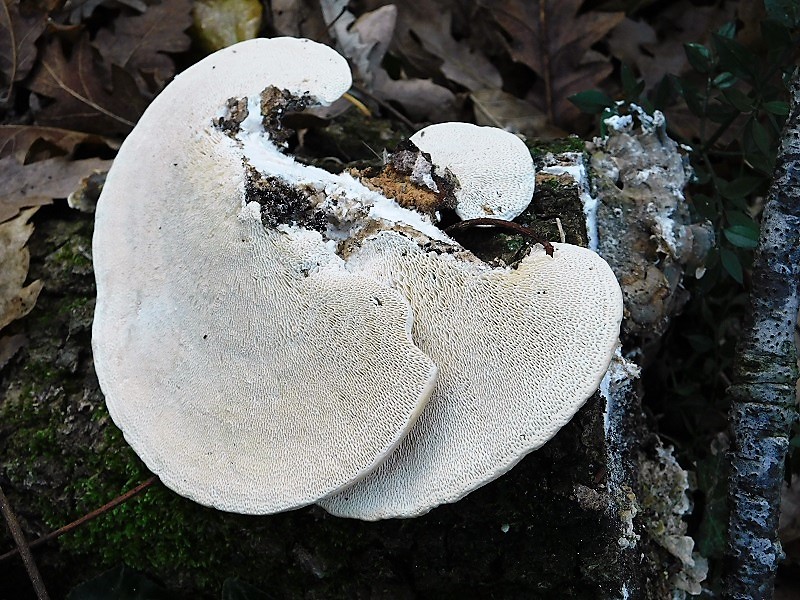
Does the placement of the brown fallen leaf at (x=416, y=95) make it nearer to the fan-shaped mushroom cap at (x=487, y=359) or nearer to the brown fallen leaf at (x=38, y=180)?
the brown fallen leaf at (x=38, y=180)

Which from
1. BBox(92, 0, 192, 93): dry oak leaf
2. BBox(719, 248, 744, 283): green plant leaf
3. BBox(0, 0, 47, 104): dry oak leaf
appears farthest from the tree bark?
BBox(0, 0, 47, 104): dry oak leaf

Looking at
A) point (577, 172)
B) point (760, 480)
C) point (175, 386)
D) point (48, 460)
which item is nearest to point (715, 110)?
point (577, 172)

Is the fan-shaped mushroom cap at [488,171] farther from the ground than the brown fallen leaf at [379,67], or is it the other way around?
the fan-shaped mushroom cap at [488,171]

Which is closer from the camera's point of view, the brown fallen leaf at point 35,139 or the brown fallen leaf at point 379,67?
the brown fallen leaf at point 35,139

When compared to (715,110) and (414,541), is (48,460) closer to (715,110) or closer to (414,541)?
(414,541)

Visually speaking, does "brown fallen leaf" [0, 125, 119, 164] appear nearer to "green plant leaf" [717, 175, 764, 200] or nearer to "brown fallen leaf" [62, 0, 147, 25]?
"brown fallen leaf" [62, 0, 147, 25]

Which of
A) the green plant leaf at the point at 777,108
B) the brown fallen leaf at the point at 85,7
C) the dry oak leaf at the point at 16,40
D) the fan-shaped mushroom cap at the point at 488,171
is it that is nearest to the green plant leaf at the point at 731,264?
the green plant leaf at the point at 777,108
